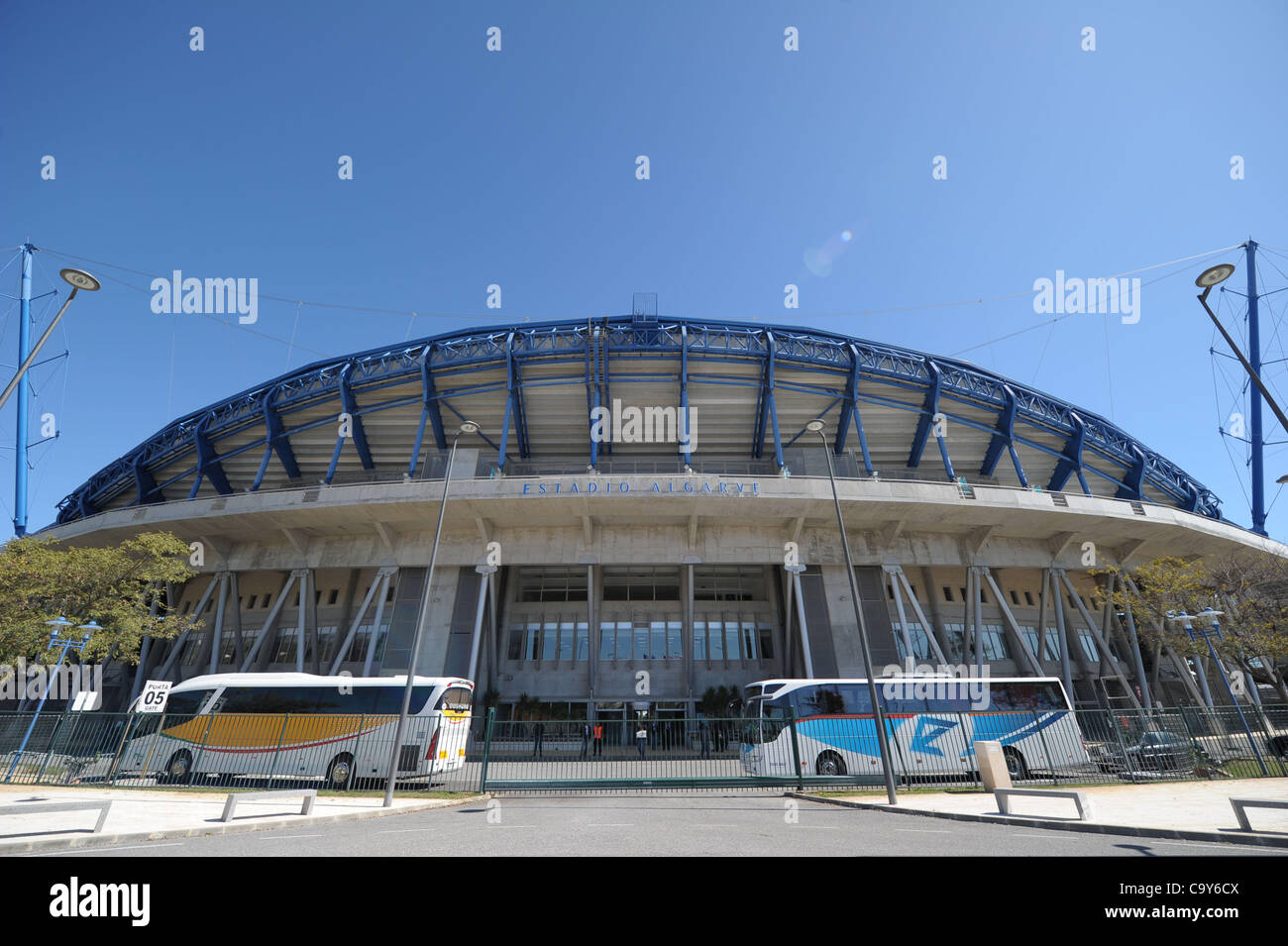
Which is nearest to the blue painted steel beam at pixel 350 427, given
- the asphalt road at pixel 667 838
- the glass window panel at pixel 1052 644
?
the asphalt road at pixel 667 838

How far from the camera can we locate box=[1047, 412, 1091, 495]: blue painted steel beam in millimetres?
37750

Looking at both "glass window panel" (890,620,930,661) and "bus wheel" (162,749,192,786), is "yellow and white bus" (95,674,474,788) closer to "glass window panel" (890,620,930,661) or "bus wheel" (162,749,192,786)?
"bus wheel" (162,749,192,786)

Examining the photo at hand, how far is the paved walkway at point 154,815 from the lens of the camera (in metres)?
7.82

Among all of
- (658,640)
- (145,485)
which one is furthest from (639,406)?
(145,485)

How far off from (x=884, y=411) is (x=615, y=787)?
96.7 ft

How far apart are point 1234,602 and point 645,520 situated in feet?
78.6

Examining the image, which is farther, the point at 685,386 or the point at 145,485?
the point at 145,485

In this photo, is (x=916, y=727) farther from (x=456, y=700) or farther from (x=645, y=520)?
(x=645, y=520)

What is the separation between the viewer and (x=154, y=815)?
10820mm

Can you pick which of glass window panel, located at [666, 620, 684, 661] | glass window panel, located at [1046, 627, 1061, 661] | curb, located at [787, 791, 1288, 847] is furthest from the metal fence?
glass window panel, located at [1046, 627, 1061, 661]

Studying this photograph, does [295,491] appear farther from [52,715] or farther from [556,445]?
[556,445]

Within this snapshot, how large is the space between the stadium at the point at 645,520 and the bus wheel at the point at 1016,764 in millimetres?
10205

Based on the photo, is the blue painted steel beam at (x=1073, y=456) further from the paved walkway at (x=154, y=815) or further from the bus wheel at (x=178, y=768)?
the bus wheel at (x=178, y=768)
